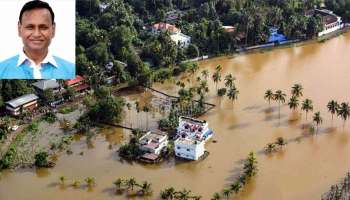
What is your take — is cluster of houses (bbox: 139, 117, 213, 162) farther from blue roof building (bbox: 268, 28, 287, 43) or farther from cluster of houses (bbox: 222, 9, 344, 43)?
blue roof building (bbox: 268, 28, 287, 43)

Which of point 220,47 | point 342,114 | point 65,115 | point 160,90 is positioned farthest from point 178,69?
point 342,114

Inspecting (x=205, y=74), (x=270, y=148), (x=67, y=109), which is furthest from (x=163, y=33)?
(x=270, y=148)

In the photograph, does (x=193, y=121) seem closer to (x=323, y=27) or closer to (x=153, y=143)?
(x=153, y=143)

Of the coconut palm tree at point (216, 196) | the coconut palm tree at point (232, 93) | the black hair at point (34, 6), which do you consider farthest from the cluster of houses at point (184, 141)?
the black hair at point (34, 6)

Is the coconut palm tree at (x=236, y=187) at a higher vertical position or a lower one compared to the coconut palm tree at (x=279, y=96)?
lower

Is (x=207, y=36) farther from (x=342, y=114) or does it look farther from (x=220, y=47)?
(x=342, y=114)

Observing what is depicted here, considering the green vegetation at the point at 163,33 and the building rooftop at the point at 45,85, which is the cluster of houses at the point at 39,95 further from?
the green vegetation at the point at 163,33

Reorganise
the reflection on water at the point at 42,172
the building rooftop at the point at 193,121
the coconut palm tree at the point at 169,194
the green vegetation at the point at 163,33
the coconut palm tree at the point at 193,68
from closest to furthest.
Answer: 1. the coconut palm tree at the point at 169,194
2. the reflection on water at the point at 42,172
3. the building rooftop at the point at 193,121
4. the green vegetation at the point at 163,33
5. the coconut palm tree at the point at 193,68
